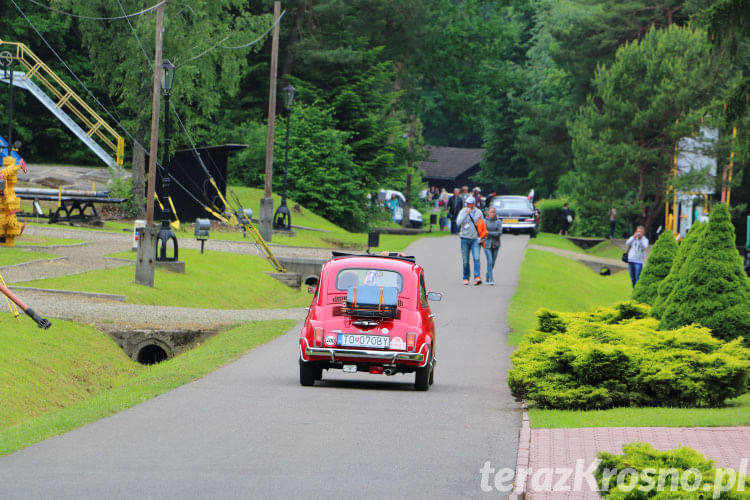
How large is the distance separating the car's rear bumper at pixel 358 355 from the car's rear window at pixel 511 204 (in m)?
38.8

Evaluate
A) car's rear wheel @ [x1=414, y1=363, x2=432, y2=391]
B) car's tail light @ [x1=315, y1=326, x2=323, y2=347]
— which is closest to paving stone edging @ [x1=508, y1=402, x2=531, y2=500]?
car's rear wheel @ [x1=414, y1=363, x2=432, y2=391]

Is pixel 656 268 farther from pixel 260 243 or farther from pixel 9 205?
pixel 9 205

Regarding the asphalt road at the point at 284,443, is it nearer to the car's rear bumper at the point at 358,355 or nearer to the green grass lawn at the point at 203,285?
the car's rear bumper at the point at 358,355

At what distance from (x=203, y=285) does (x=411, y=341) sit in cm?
1404

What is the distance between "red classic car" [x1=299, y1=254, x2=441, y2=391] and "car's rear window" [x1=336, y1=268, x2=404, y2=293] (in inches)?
1.0

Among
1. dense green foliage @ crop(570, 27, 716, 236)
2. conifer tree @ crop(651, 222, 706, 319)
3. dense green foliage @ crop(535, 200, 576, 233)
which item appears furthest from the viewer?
dense green foliage @ crop(535, 200, 576, 233)

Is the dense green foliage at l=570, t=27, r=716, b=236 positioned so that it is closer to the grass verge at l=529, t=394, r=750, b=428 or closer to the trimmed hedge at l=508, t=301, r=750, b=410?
the trimmed hedge at l=508, t=301, r=750, b=410

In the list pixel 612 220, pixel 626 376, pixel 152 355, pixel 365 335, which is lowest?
pixel 152 355

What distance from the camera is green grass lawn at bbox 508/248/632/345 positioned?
24719 mm

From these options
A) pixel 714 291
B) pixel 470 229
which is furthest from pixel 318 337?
pixel 470 229

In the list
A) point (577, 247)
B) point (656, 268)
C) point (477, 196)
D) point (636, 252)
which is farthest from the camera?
point (577, 247)

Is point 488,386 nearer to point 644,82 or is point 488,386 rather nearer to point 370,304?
point 370,304

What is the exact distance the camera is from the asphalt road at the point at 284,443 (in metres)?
8.09

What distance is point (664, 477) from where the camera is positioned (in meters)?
6.87
